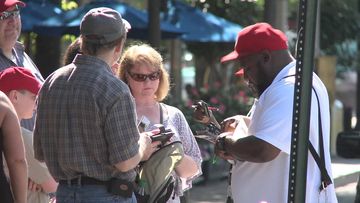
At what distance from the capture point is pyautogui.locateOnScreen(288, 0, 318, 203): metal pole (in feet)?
9.83

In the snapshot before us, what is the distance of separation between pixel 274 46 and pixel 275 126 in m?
0.45

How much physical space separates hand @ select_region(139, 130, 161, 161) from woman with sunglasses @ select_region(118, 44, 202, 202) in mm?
478

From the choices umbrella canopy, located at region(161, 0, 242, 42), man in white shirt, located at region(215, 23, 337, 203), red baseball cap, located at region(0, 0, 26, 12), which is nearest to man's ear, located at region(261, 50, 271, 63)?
man in white shirt, located at region(215, 23, 337, 203)

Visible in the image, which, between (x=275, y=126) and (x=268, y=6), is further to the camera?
(x=268, y=6)

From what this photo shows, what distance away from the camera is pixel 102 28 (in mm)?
4160

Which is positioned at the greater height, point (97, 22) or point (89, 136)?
point (97, 22)

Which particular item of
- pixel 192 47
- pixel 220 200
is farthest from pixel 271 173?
pixel 192 47

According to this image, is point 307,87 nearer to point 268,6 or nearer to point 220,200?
point 220,200

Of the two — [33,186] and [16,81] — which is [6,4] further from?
[33,186]

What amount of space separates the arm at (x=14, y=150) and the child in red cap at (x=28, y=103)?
0.53m

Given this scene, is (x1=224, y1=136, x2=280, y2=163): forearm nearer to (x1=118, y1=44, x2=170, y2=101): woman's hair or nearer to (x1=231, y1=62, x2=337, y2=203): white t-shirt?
(x1=231, y1=62, x2=337, y2=203): white t-shirt

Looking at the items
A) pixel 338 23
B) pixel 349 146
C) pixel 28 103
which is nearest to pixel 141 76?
pixel 28 103

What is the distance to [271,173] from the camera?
4289mm

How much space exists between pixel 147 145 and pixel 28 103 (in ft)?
2.99
